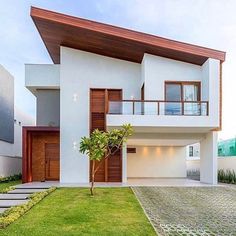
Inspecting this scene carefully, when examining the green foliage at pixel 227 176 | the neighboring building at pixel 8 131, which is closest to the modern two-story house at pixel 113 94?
the green foliage at pixel 227 176

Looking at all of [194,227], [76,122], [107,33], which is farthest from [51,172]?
[194,227]

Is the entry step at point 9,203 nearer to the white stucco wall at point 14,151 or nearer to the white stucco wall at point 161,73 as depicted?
the white stucco wall at point 161,73

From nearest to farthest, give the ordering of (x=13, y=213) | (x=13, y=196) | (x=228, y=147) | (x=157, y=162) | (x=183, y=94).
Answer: (x=13, y=213), (x=13, y=196), (x=183, y=94), (x=157, y=162), (x=228, y=147)

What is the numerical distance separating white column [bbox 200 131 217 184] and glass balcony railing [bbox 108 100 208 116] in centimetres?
172

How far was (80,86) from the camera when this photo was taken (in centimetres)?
1553

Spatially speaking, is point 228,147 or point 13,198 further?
point 228,147

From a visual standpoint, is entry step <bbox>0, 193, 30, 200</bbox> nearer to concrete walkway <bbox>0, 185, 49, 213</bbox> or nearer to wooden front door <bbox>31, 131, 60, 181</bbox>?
concrete walkway <bbox>0, 185, 49, 213</bbox>

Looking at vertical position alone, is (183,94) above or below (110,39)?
below

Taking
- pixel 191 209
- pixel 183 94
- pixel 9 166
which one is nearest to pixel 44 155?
pixel 9 166

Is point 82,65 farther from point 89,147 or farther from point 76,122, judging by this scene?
point 89,147

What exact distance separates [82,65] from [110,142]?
5978 mm

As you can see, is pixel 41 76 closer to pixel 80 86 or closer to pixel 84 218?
pixel 80 86

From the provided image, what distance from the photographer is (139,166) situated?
19.3 metres

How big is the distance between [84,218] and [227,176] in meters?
11.1
